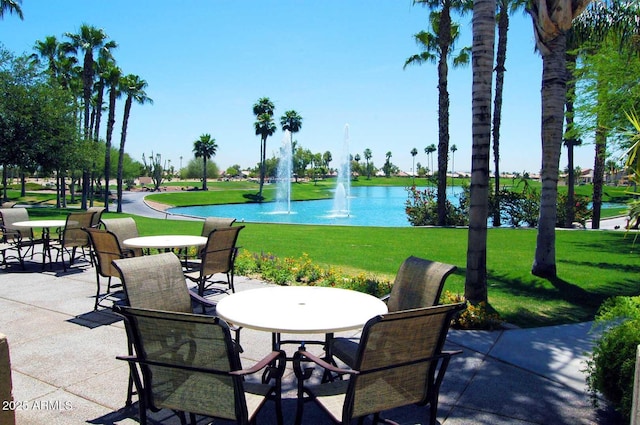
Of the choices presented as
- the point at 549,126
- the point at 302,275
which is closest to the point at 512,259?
the point at 549,126

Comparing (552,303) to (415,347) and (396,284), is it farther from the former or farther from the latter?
(415,347)

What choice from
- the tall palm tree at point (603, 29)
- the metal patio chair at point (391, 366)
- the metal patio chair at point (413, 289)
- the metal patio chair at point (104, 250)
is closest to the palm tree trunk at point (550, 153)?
the tall palm tree at point (603, 29)

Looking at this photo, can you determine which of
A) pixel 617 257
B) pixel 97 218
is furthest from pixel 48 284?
pixel 617 257

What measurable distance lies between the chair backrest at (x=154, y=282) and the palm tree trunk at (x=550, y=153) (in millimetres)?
6701

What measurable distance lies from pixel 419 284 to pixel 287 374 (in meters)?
1.45

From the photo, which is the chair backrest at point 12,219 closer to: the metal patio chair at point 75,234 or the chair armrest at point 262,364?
the metal patio chair at point 75,234

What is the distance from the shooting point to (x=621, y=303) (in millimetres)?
3615

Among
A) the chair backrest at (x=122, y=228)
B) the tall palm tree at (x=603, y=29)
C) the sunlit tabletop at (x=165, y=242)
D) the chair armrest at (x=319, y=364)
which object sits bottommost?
the chair armrest at (x=319, y=364)

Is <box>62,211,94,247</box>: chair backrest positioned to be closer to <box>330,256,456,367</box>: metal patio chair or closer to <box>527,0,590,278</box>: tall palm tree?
<box>330,256,456,367</box>: metal patio chair

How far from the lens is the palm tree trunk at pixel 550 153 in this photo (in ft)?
26.0

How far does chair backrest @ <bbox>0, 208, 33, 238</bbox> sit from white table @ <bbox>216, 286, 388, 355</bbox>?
778 cm

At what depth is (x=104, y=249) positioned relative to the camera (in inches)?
228

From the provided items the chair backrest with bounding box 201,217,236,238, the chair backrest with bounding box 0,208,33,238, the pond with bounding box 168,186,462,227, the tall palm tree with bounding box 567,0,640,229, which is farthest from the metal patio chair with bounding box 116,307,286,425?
the pond with bounding box 168,186,462,227

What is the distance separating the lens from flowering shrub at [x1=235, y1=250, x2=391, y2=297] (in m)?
6.51
